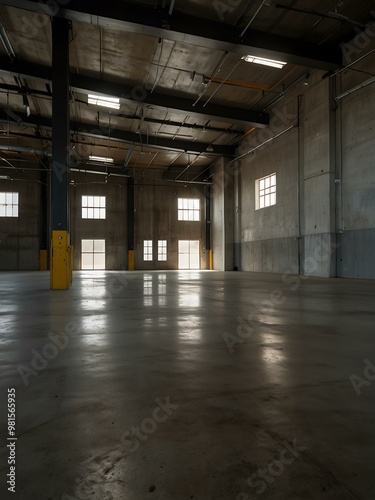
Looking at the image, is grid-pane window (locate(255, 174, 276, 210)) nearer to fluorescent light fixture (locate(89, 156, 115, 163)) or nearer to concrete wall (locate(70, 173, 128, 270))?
fluorescent light fixture (locate(89, 156, 115, 163))

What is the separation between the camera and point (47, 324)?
4109 mm

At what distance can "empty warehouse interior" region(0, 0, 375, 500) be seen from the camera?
54.2 inches

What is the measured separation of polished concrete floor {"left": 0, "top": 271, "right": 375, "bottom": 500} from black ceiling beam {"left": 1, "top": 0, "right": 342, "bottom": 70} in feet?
30.9

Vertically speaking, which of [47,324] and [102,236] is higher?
[102,236]

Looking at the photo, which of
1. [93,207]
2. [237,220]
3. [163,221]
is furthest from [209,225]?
[93,207]

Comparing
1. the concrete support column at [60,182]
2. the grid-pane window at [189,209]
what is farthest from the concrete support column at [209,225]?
the concrete support column at [60,182]

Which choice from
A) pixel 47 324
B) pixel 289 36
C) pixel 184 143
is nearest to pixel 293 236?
pixel 289 36

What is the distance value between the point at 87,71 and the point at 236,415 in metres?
15.1

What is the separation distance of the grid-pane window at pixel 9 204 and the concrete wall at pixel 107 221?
159 inches

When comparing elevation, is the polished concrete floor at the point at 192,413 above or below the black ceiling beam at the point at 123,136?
below

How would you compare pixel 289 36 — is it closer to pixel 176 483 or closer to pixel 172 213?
pixel 176 483

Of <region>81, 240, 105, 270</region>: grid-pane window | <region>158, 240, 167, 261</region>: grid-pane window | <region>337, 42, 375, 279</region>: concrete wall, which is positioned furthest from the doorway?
<region>337, 42, 375, 279</region>: concrete wall

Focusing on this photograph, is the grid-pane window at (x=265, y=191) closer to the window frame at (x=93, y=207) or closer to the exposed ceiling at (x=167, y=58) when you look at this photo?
the exposed ceiling at (x=167, y=58)

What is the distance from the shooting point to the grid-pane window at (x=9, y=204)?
25.6 m
